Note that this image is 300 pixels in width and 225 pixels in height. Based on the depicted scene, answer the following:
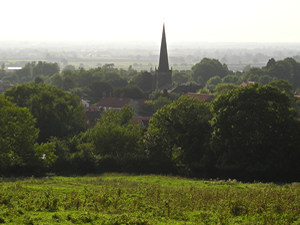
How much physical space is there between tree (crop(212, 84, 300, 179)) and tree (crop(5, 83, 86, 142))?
1847cm

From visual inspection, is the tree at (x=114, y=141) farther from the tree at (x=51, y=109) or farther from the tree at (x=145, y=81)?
the tree at (x=145, y=81)

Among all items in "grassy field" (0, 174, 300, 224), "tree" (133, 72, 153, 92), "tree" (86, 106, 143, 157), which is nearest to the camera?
"grassy field" (0, 174, 300, 224)

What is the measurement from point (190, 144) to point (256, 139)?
5.54 metres

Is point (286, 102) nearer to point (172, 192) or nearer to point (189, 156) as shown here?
point (189, 156)

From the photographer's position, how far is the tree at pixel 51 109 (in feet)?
154

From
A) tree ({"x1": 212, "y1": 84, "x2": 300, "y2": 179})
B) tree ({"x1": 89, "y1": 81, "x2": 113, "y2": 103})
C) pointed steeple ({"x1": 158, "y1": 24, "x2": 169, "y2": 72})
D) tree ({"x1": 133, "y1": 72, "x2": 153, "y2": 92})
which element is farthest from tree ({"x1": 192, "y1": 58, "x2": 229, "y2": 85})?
tree ({"x1": 212, "y1": 84, "x2": 300, "y2": 179})

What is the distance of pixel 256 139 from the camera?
32781mm

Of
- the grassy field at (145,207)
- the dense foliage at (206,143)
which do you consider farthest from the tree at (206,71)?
the grassy field at (145,207)

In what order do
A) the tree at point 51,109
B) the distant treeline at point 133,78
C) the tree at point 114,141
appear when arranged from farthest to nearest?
1. the distant treeline at point 133,78
2. the tree at point 51,109
3. the tree at point 114,141

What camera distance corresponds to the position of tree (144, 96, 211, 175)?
3567 cm

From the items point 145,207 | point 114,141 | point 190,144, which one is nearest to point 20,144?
point 114,141

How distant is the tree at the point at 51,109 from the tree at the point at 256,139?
60.6 ft

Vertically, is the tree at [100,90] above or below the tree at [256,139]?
below

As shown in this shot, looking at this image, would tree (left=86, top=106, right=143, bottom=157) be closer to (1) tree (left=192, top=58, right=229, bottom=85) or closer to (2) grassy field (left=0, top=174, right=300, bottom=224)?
(2) grassy field (left=0, top=174, right=300, bottom=224)
